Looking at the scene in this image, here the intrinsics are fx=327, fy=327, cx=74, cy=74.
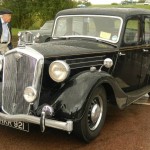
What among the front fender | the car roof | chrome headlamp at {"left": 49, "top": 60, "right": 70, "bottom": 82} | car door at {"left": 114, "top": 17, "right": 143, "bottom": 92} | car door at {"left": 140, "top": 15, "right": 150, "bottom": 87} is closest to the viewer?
the front fender

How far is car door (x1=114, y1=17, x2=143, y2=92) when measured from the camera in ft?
18.2

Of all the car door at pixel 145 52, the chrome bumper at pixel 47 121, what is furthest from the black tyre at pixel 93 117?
the car door at pixel 145 52

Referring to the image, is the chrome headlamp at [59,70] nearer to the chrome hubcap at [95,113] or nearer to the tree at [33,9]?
the chrome hubcap at [95,113]

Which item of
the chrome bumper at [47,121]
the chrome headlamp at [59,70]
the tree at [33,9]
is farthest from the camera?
the tree at [33,9]

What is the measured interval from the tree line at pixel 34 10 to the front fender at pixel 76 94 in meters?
17.0

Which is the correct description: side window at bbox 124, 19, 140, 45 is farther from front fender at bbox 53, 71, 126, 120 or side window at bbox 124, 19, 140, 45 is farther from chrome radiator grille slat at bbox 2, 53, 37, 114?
chrome radiator grille slat at bbox 2, 53, 37, 114

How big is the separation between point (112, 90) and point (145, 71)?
1.70 m

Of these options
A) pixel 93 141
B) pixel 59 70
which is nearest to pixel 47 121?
pixel 59 70

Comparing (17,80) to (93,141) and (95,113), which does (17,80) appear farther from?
(93,141)

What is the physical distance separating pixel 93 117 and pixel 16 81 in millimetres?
1182

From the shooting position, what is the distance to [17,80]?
4.47 metres

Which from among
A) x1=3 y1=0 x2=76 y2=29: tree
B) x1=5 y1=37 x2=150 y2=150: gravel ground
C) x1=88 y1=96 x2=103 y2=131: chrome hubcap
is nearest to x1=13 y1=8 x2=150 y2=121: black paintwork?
x1=88 y1=96 x2=103 y2=131: chrome hubcap

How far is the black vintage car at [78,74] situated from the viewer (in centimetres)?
420

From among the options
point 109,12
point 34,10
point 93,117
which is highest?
point 109,12
